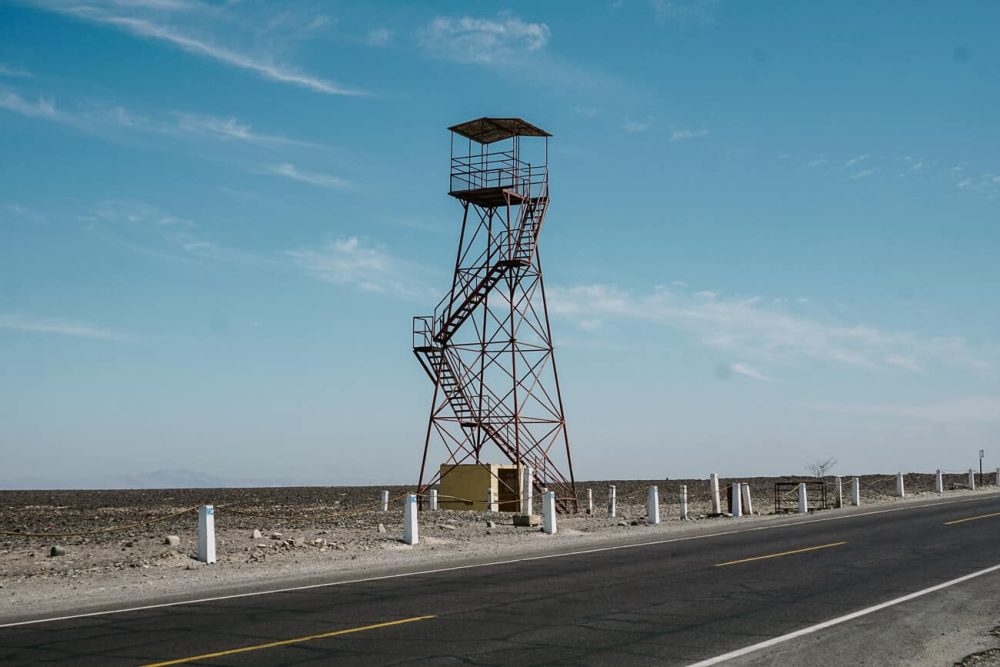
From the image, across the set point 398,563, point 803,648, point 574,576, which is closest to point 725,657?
point 803,648

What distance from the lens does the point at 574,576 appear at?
17.6 metres

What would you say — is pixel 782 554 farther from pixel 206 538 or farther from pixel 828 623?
pixel 206 538

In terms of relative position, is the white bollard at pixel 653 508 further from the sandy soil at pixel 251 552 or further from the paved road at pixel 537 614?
the paved road at pixel 537 614

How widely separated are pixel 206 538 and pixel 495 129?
22398 mm

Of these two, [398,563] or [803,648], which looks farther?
[398,563]

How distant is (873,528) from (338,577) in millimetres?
15631

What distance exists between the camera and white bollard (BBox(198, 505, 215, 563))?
2091cm

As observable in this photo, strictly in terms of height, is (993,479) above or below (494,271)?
below

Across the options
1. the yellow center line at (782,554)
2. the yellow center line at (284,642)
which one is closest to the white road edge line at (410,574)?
the yellow center line at (782,554)

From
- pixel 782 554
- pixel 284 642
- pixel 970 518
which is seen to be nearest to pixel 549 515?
pixel 782 554

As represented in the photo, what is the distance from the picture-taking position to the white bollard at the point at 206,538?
20906mm

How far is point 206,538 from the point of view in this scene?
21062 millimetres

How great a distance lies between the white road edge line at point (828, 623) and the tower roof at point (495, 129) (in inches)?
982

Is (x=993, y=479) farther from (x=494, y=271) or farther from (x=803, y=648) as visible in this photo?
(x=803, y=648)
